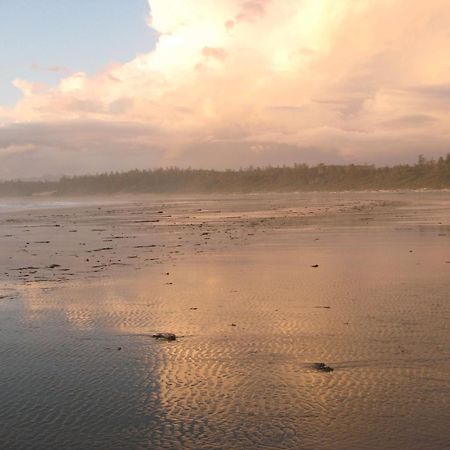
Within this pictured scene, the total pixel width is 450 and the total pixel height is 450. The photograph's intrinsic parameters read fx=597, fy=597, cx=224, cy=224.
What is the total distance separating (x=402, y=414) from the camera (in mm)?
4234

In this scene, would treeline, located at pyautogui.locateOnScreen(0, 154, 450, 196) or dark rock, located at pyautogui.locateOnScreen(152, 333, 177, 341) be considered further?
treeline, located at pyautogui.locateOnScreen(0, 154, 450, 196)

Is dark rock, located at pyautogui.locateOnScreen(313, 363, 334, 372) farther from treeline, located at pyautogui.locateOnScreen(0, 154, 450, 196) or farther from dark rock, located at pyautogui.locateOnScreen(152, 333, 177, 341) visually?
treeline, located at pyautogui.locateOnScreen(0, 154, 450, 196)

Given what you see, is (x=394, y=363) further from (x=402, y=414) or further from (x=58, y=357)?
(x=58, y=357)

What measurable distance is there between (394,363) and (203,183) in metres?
121

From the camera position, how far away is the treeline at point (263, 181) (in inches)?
4094

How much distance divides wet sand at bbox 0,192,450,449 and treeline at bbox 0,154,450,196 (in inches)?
3465

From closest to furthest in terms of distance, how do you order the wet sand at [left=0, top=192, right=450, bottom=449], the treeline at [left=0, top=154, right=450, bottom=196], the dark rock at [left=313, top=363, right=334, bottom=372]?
the wet sand at [left=0, top=192, right=450, bottom=449]
the dark rock at [left=313, top=363, right=334, bottom=372]
the treeline at [left=0, top=154, right=450, bottom=196]

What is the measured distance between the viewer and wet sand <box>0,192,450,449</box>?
4.07 m

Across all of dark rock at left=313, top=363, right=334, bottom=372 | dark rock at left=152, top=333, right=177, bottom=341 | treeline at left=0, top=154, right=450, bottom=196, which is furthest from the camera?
treeline at left=0, top=154, right=450, bottom=196

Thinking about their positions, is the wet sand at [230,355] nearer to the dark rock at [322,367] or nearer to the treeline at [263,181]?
the dark rock at [322,367]

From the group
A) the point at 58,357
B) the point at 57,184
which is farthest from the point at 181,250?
the point at 57,184

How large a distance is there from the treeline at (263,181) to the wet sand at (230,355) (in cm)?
8800

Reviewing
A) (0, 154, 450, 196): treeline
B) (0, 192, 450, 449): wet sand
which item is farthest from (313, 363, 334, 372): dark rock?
(0, 154, 450, 196): treeline

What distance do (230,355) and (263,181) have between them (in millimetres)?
114648
